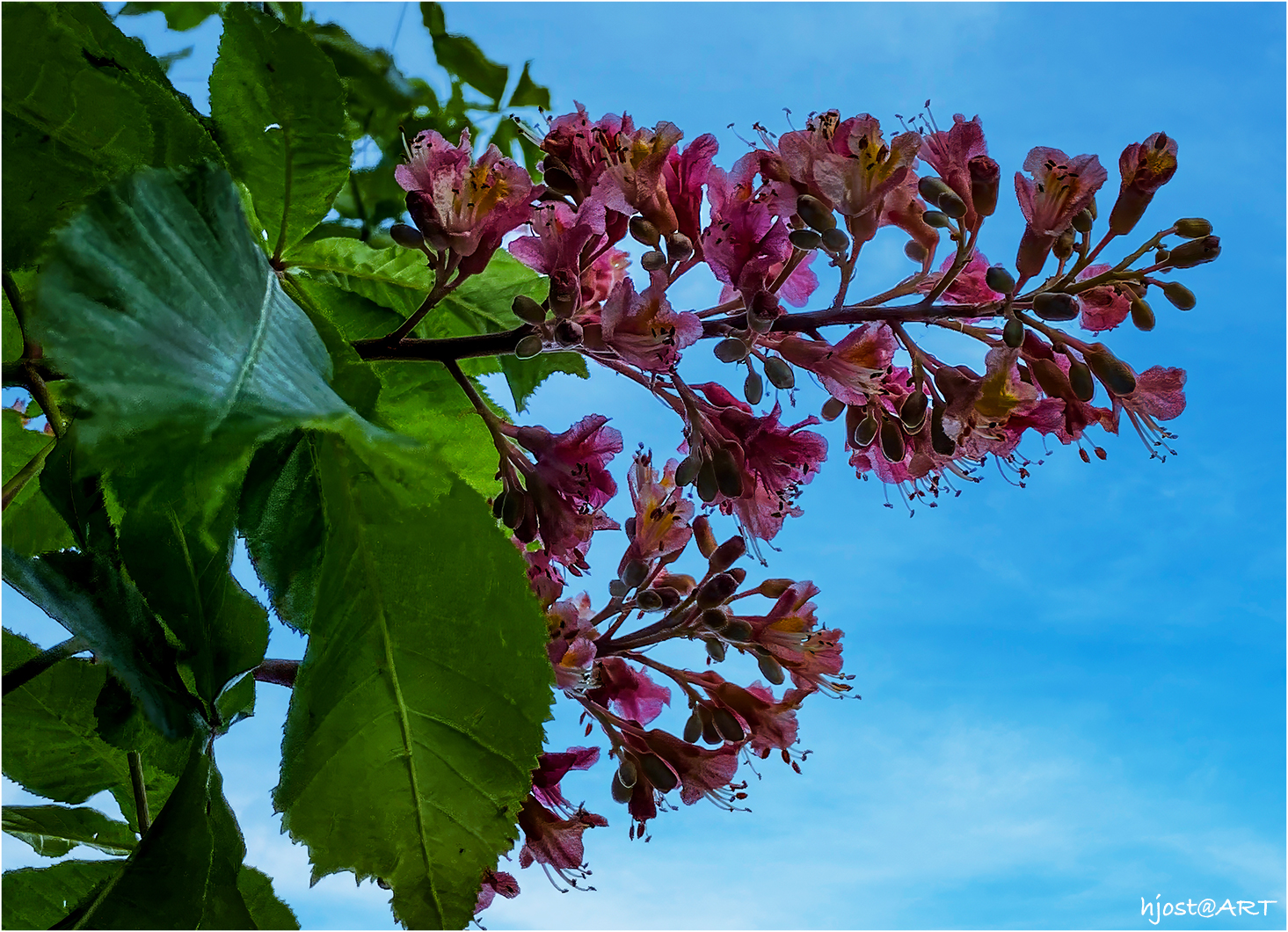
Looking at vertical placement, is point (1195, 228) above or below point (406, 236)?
above

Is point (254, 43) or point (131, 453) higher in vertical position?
point (254, 43)

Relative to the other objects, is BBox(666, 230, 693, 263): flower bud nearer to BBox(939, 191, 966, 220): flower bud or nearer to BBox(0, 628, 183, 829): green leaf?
BBox(939, 191, 966, 220): flower bud

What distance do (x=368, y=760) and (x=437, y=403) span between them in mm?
391

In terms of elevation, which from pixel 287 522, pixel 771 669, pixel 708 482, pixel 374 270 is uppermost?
pixel 374 270

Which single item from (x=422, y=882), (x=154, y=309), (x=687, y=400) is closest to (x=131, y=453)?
(x=154, y=309)

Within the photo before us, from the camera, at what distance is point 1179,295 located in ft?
3.63

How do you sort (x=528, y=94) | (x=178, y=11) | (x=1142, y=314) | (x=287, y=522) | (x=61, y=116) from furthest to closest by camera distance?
(x=528, y=94), (x=178, y=11), (x=1142, y=314), (x=287, y=522), (x=61, y=116)

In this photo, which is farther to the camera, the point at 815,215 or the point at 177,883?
the point at 815,215

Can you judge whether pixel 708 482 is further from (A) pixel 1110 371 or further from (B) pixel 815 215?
(A) pixel 1110 371

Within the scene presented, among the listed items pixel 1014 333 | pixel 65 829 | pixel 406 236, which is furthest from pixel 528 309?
pixel 65 829

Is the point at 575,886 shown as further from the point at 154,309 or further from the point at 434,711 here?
the point at 154,309

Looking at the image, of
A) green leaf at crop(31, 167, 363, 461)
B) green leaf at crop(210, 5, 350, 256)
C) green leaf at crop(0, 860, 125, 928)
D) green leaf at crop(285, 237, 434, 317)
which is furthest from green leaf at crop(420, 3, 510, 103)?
green leaf at crop(0, 860, 125, 928)

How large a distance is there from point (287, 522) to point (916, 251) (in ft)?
2.37

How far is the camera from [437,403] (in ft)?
3.69
